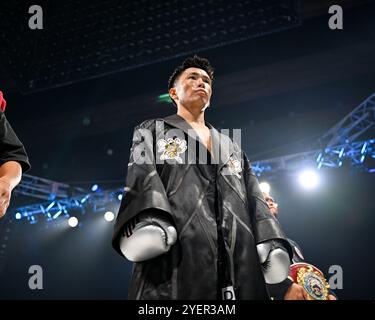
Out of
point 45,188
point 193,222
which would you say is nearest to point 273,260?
point 193,222

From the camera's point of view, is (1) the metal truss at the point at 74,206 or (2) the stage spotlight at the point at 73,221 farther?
(2) the stage spotlight at the point at 73,221

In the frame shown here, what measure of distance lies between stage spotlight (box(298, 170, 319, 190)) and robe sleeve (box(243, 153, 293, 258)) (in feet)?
19.6

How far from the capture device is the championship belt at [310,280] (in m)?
3.18

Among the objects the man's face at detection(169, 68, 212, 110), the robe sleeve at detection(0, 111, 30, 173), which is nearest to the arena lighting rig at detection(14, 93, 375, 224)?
the man's face at detection(169, 68, 212, 110)

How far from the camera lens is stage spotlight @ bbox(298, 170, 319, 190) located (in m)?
7.86

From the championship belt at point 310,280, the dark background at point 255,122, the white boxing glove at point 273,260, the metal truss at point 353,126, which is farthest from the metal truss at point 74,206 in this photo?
the white boxing glove at point 273,260

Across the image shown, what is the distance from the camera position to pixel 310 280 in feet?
10.8

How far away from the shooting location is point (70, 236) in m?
10.1

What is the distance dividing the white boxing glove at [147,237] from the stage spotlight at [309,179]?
22.0 ft

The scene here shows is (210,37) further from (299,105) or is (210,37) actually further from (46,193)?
(46,193)

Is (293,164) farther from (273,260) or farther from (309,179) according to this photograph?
(273,260)

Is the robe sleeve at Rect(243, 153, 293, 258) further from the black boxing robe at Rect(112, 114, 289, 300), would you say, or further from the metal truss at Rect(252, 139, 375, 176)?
the metal truss at Rect(252, 139, 375, 176)

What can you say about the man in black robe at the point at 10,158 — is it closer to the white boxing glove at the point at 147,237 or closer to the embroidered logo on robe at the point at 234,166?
the white boxing glove at the point at 147,237

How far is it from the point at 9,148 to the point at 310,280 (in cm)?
271
